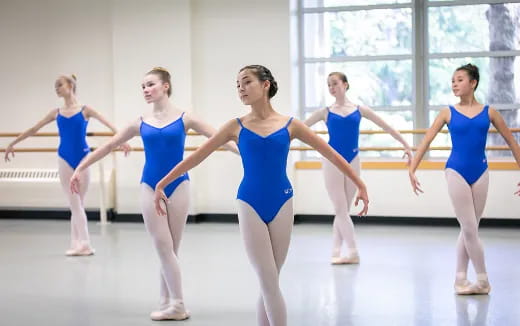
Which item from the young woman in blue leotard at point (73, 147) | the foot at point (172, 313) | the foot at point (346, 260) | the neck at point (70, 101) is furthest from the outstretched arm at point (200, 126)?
the neck at point (70, 101)

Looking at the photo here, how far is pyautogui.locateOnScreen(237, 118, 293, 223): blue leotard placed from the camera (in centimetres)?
366

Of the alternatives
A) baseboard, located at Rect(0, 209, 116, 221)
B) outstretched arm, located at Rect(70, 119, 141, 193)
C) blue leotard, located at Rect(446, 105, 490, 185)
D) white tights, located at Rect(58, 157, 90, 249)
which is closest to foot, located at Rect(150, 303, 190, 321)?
outstretched arm, located at Rect(70, 119, 141, 193)

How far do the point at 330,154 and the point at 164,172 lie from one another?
4.67 ft

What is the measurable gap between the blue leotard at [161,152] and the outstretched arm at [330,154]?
4.14ft

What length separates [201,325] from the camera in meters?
4.72

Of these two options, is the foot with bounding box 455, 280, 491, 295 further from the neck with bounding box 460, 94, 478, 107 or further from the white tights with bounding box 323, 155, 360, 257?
the white tights with bounding box 323, 155, 360, 257

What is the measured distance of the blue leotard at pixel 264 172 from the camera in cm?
366

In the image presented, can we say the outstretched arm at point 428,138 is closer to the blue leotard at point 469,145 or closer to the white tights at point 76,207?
the blue leotard at point 469,145

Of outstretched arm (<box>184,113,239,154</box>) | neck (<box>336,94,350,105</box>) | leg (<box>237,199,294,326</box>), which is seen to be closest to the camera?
leg (<box>237,199,294,326</box>)

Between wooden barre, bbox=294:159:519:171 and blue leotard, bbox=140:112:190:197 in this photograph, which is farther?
wooden barre, bbox=294:159:519:171

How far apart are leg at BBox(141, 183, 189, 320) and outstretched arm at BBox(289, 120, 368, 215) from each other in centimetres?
133

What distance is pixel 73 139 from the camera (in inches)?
294

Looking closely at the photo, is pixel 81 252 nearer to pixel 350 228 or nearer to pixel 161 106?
pixel 350 228

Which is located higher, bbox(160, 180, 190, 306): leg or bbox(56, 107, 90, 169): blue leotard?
bbox(56, 107, 90, 169): blue leotard
